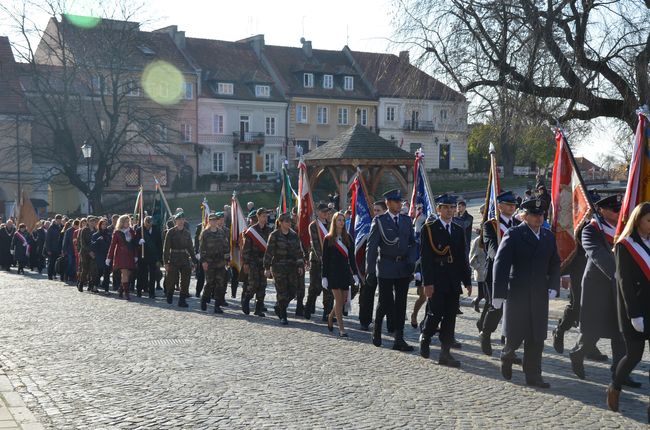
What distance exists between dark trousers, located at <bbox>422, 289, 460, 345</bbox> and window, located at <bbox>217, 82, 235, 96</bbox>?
5943 cm

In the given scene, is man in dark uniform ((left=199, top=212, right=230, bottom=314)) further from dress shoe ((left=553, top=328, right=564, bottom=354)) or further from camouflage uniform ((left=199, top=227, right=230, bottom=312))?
dress shoe ((left=553, top=328, right=564, bottom=354))

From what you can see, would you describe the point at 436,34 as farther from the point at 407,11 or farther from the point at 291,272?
the point at 291,272

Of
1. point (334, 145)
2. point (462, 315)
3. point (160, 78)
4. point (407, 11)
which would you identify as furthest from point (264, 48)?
point (462, 315)

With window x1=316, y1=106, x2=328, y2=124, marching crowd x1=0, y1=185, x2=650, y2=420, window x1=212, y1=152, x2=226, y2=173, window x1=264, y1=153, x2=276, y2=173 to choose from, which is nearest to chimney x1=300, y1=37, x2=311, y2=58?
window x1=316, y1=106, x2=328, y2=124

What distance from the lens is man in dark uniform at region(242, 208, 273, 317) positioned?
15195mm

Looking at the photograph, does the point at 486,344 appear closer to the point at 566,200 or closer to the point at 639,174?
the point at 566,200

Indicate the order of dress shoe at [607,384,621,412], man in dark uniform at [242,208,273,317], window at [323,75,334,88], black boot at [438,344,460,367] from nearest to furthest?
dress shoe at [607,384,621,412]
black boot at [438,344,460,367]
man in dark uniform at [242,208,273,317]
window at [323,75,334,88]

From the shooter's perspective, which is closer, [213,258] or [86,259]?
[213,258]

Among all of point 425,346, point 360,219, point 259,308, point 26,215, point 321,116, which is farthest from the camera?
point 321,116

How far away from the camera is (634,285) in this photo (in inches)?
299

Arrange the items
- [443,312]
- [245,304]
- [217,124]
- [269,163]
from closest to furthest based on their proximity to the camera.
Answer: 1. [443,312]
2. [245,304]
3. [217,124]
4. [269,163]

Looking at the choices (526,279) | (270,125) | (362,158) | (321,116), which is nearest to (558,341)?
(526,279)

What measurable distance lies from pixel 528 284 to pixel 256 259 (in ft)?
22.6

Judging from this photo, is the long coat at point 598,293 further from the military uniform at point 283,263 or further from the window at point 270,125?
the window at point 270,125
